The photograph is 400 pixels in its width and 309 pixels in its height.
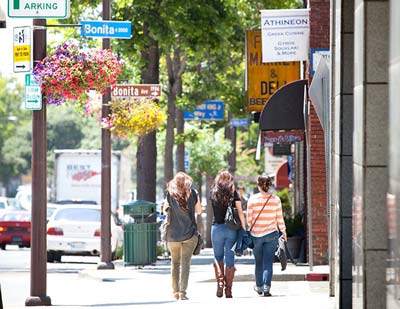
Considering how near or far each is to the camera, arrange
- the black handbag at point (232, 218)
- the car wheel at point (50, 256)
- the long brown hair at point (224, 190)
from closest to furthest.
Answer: the black handbag at point (232, 218)
the long brown hair at point (224, 190)
the car wheel at point (50, 256)

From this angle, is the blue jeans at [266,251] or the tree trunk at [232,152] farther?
the tree trunk at [232,152]

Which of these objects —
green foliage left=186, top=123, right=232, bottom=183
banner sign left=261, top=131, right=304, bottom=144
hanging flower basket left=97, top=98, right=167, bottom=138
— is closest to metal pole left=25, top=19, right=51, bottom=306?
hanging flower basket left=97, top=98, right=167, bottom=138

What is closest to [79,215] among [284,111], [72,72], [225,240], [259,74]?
[259,74]

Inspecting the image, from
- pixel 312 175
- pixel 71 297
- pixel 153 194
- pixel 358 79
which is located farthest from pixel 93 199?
pixel 358 79

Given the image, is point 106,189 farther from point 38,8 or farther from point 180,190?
point 38,8

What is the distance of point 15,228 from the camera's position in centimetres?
3569

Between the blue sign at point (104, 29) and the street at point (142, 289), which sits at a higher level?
the blue sign at point (104, 29)

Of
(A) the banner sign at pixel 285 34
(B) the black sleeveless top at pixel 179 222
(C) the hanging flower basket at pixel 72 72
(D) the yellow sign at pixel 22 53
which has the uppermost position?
(A) the banner sign at pixel 285 34

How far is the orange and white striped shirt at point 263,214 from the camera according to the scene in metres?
16.3

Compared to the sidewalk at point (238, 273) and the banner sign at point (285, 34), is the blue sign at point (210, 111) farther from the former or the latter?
the banner sign at point (285, 34)

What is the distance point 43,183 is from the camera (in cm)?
1555

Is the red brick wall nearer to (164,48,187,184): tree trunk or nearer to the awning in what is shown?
the awning

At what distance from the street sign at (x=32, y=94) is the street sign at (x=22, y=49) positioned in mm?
157

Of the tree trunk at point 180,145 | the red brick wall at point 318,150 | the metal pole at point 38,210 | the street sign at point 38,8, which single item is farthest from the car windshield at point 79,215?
the street sign at point 38,8
